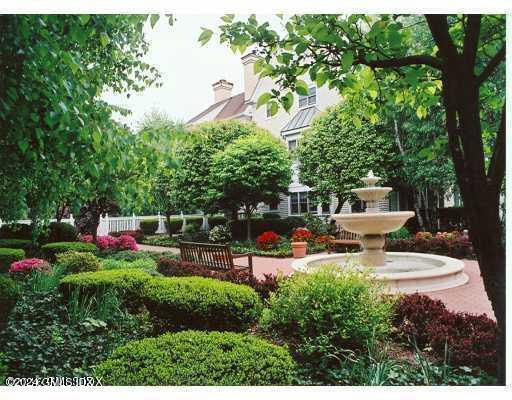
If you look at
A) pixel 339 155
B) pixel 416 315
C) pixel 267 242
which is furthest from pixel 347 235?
pixel 416 315

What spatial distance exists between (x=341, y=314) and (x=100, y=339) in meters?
2.47

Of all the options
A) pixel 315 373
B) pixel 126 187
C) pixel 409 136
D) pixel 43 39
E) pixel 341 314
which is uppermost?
pixel 409 136

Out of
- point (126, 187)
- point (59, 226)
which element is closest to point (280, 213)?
point (59, 226)

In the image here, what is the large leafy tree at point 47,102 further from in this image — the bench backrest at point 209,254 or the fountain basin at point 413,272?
the bench backrest at point 209,254

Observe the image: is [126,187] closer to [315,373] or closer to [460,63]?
[315,373]

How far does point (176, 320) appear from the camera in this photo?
161 inches

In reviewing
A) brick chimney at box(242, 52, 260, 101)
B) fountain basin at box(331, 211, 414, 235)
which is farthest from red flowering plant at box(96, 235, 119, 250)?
fountain basin at box(331, 211, 414, 235)

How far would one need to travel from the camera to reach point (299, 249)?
10.5 meters

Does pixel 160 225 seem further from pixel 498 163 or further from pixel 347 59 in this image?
pixel 498 163

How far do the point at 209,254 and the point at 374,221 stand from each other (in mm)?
2868

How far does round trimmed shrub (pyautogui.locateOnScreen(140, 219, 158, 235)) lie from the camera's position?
19.7 m

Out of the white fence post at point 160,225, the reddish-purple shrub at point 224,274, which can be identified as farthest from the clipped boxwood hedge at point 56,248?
the white fence post at point 160,225

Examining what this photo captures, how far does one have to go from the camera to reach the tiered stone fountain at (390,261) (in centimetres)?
577

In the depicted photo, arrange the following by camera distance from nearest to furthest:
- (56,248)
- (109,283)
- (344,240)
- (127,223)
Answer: (109,283) < (56,248) < (344,240) < (127,223)
